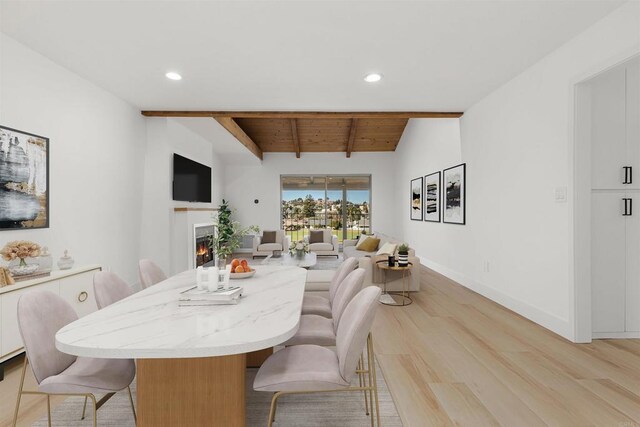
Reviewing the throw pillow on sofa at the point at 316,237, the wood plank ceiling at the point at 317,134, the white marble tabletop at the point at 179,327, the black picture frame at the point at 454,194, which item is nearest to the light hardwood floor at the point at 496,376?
the white marble tabletop at the point at 179,327

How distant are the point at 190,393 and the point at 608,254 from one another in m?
3.47

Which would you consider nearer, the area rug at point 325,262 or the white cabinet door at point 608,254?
the white cabinet door at point 608,254

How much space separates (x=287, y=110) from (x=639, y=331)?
180 inches

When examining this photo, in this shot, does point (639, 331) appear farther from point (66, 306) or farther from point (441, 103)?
point (66, 306)

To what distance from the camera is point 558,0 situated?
2.24 metres

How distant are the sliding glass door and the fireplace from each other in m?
2.88

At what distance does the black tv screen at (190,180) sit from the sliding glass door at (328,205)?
279cm

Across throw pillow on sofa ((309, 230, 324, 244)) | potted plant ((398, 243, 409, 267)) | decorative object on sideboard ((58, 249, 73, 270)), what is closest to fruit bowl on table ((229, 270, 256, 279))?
decorative object on sideboard ((58, 249, 73, 270))

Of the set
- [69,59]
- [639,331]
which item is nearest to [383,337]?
[639,331]

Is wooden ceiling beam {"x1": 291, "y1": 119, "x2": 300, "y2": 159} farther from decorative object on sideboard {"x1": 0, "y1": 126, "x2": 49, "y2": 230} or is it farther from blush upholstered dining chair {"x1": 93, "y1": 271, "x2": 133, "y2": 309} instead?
blush upholstered dining chair {"x1": 93, "y1": 271, "x2": 133, "y2": 309}

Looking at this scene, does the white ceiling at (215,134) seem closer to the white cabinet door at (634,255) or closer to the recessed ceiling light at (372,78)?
the recessed ceiling light at (372,78)

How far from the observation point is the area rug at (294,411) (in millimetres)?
1778

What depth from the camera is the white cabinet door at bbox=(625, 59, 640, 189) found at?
9.18ft

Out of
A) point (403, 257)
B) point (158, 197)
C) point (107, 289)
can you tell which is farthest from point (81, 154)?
point (403, 257)
